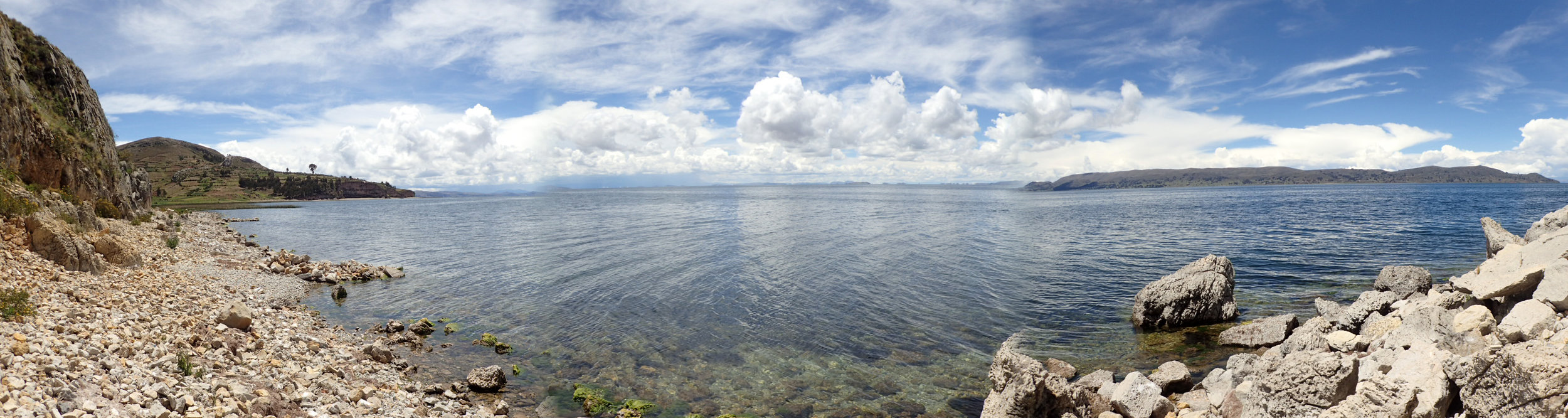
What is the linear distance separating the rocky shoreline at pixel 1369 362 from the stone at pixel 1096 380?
0.05 metres

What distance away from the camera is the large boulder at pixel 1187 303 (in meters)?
22.8

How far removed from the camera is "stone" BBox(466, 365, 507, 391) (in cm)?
1709

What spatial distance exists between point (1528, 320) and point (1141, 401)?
7.33 meters

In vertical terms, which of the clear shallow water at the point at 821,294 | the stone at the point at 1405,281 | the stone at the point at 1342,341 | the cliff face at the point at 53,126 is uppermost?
the cliff face at the point at 53,126

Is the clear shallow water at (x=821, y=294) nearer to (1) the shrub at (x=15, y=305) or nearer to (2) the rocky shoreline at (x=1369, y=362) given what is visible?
(2) the rocky shoreline at (x=1369, y=362)

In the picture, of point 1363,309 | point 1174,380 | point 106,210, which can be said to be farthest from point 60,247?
point 1363,309

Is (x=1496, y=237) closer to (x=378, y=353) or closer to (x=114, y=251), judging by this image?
(x=378, y=353)

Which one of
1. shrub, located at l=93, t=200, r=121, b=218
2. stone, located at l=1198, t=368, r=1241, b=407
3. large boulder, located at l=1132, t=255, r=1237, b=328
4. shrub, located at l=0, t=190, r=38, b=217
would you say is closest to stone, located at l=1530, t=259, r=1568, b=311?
stone, located at l=1198, t=368, r=1241, b=407

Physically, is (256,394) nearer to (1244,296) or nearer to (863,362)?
(863,362)

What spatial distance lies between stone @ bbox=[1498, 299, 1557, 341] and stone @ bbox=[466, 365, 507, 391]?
77.4 ft

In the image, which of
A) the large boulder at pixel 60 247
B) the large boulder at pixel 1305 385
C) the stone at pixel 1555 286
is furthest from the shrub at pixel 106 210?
the stone at pixel 1555 286

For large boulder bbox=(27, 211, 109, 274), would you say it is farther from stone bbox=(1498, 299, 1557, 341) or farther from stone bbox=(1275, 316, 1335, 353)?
stone bbox=(1498, 299, 1557, 341)

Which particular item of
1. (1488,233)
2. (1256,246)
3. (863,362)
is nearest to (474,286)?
(863,362)

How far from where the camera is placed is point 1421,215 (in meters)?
76.0
